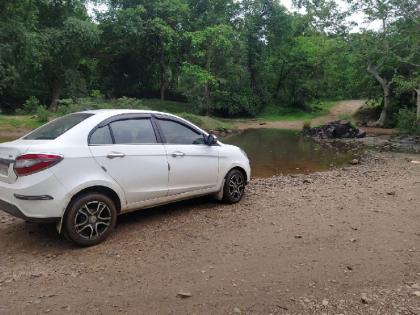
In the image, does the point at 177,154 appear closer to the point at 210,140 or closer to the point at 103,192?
the point at 210,140

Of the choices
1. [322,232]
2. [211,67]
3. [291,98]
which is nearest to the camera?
[322,232]

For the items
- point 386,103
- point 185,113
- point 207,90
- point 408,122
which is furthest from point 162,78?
point 408,122

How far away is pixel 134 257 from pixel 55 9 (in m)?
28.7

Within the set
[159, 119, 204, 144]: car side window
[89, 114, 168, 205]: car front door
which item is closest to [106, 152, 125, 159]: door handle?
[89, 114, 168, 205]: car front door

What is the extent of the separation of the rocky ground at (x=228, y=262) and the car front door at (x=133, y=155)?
0.67 m

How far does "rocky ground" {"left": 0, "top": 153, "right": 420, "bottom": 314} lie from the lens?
3850mm

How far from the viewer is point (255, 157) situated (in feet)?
54.2

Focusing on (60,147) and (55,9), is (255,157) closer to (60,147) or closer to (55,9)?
(60,147)

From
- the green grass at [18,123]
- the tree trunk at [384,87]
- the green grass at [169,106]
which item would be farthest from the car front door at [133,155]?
the green grass at [169,106]

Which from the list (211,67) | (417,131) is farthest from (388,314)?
(211,67)

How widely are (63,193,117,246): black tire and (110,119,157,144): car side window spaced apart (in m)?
0.88

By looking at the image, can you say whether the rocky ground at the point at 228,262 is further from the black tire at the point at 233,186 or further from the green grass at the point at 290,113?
the green grass at the point at 290,113

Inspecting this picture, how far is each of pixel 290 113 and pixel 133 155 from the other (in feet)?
128

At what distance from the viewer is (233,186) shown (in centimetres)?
728
